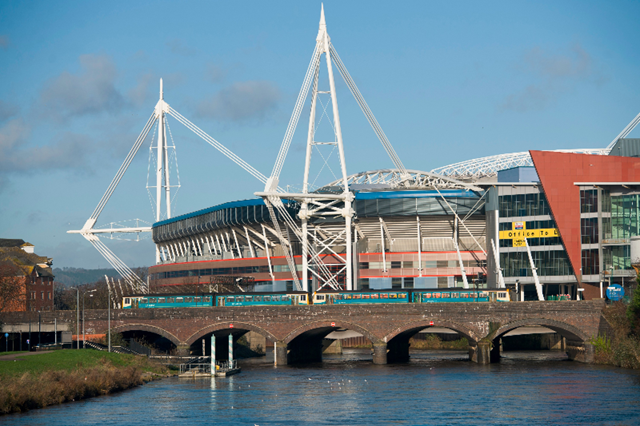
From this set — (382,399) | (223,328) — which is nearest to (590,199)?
(223,328)

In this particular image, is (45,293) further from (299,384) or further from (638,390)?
(638,390)

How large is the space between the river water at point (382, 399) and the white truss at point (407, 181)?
39.2m

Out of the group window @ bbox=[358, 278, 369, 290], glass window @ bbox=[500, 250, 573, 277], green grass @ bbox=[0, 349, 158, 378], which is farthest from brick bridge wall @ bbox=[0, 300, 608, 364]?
window @ bbox=[358, 278, 369, 290]

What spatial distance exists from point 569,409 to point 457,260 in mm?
71823

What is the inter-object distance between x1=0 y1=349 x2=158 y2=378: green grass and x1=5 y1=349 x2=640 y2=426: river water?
5036 mm

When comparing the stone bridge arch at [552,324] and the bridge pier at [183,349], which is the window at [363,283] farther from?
the stone bridge arch at [552,324]

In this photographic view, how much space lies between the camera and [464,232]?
120 metres

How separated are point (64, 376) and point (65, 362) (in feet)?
24.3

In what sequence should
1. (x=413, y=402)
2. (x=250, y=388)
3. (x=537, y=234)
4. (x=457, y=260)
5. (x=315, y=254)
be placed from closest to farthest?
(x=413, y=402), (x=250, y=388), (x=537, y=234), (x=315, y=254), (x=457, y=260)

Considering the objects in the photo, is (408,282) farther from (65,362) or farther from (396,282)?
(65,362)

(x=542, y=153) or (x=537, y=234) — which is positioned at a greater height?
(x=542, y=153)

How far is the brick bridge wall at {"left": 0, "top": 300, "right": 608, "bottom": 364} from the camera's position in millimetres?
79562

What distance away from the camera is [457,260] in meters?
123

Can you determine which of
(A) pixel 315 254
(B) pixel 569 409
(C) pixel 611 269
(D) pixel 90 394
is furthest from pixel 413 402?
(A) pixel 315 254
